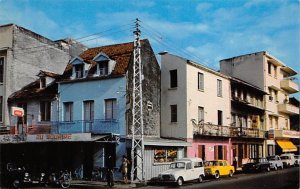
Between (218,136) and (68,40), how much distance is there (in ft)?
61.3

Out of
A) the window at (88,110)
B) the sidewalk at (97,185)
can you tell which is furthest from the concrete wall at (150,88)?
the sidewalk at (97,185)

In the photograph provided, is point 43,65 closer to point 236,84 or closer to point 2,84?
point 2,84

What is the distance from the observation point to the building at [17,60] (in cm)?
3572

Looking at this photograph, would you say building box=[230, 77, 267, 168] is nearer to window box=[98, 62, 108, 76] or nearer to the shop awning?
the shop awning

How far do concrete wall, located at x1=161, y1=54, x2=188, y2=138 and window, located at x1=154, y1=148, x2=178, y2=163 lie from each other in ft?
6.79

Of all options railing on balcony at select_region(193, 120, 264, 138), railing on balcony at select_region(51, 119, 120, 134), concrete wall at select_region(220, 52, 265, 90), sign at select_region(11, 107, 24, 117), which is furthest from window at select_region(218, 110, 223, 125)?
sign at select_region(11, 107, 24, 117)

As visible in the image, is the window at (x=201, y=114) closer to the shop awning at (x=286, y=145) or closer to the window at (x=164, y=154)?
the window at (x=164, y=154)

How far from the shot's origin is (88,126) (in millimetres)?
31438

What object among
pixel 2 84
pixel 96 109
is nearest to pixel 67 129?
pixel 96 109

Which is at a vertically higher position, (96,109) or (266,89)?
(266,89)

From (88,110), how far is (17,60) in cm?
911

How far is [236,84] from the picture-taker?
142ft

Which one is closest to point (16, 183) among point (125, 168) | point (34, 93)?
point (125, 168)

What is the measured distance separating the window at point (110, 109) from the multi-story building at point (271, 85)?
973 inches
